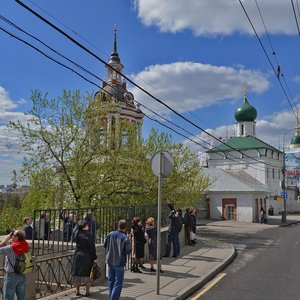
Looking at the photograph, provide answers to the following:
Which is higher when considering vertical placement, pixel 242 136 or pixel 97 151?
pixel 242 136

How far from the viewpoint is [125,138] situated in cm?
2020

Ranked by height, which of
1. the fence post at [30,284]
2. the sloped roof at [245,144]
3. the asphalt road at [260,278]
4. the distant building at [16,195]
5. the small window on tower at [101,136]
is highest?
the sloped roof at [245,144]

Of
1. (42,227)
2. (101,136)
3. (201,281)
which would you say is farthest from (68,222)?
(101,136)

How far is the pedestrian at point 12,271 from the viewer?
6.79 meters

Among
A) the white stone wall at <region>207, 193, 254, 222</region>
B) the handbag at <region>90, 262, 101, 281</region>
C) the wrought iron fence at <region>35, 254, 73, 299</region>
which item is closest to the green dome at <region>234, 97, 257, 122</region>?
the white stone wall at <region>207, 193, 254, 222</region>

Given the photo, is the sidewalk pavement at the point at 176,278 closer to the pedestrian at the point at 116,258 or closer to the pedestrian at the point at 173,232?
the pedestrian at the point at 173,232

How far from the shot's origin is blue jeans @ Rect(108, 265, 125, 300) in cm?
773

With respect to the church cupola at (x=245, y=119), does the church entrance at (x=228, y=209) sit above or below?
below

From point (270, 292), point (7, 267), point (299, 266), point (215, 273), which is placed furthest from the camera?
point (299, 266)

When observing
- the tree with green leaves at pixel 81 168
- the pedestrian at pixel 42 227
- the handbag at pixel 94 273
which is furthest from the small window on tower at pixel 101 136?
the handbag at pixel 94 273

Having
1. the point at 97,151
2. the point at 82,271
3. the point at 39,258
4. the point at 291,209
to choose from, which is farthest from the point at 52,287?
the point at 291,209

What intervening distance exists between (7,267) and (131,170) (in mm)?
12413

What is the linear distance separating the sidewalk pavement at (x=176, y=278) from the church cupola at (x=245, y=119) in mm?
55873

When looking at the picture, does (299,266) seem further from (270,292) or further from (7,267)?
(7,267)
